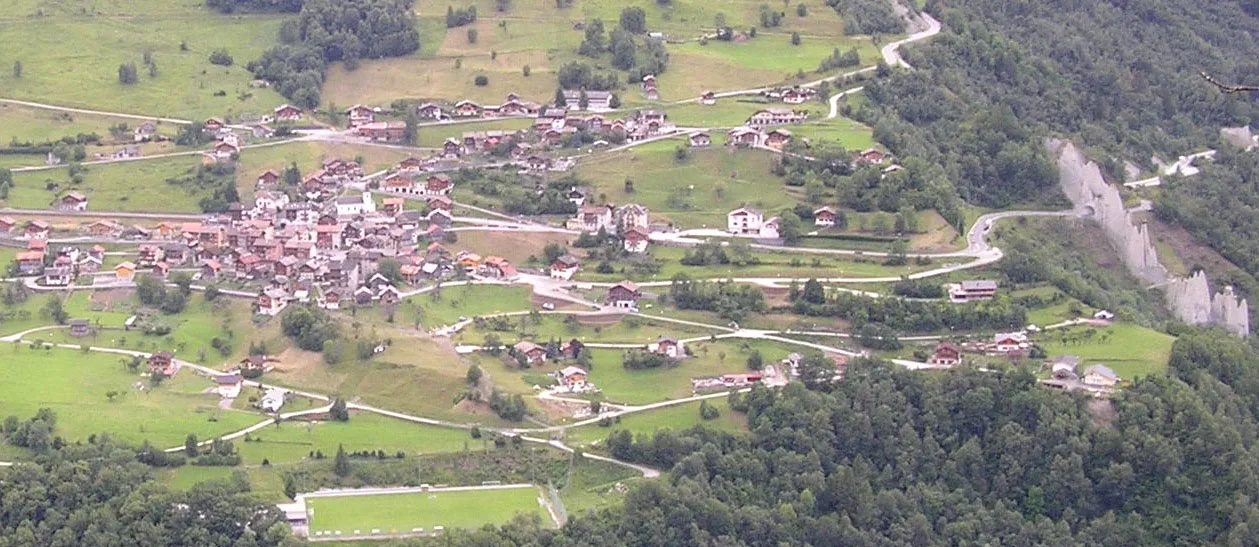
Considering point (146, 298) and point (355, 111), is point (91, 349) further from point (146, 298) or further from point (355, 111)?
point (355, 111)

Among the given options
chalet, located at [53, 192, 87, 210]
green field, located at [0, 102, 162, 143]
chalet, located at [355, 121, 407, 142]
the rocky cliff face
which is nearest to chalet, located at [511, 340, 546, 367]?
chalet, located at [53, 192, 87, 210]

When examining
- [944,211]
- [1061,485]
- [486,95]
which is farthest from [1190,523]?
[486,95]

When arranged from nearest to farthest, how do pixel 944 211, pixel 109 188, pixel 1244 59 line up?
pixel 944 211 < pixel 109 188 < pixel 1244 59

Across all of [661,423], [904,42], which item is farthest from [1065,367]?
[904,42]

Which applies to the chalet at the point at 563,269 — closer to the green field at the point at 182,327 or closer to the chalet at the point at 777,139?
the green field at the point at 182,327

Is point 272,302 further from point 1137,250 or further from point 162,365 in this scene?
point 1137,250

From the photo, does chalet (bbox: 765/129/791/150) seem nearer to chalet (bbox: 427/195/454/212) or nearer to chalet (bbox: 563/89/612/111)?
chalet (bbox: 563/89/612/111)

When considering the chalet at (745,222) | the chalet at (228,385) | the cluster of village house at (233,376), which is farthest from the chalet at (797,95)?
the chalet at (228,385)
